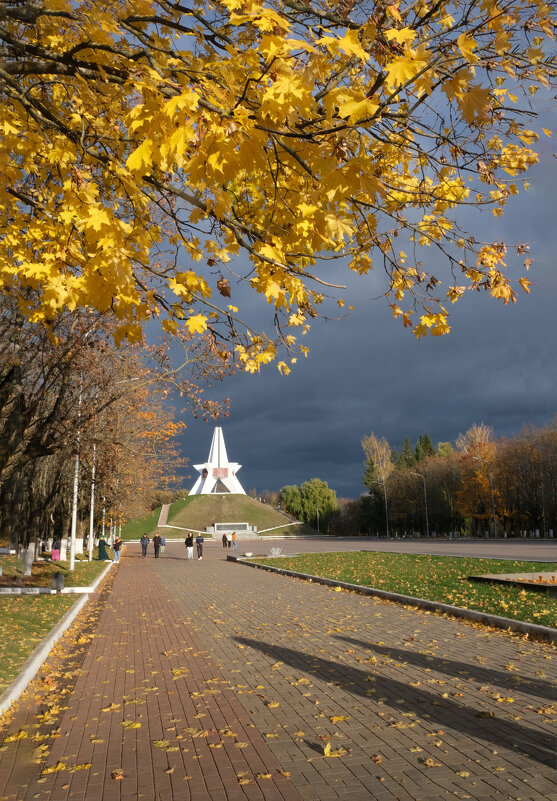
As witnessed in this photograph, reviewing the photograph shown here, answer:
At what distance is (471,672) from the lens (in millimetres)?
7367

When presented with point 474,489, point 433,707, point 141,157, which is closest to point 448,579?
point 433,707

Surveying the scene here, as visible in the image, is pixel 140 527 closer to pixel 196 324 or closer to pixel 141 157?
pixel 196 324

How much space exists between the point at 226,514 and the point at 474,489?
35421 mm

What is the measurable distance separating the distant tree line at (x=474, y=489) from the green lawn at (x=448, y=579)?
32874 millimetres

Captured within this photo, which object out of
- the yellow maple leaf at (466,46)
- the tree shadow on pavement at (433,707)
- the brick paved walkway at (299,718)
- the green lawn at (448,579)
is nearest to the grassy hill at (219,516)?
the green lawn at (448,579)

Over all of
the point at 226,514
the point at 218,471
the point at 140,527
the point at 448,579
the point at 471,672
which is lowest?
the point at 471,672

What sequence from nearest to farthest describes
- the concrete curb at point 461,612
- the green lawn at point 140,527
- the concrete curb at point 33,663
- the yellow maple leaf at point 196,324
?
the yellow maple leaf at point 196,324 < the concrete curb at point 33,663 < the concrete curb at point 461,612 < the green lawn at point 140,527

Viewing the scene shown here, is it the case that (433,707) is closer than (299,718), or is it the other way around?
(299,718)

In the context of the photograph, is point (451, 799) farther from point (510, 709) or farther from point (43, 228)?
point (43, 228)

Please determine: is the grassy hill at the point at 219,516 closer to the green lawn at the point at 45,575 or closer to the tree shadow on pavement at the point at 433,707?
the green lawn at the point at 45,575

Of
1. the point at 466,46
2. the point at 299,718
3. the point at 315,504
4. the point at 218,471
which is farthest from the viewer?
the point at 315,504

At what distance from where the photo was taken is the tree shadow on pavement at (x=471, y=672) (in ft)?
21.6

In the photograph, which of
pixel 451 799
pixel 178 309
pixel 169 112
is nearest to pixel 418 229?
pixel 178 309

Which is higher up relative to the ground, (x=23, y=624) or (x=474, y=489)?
(x=474, y=489)
